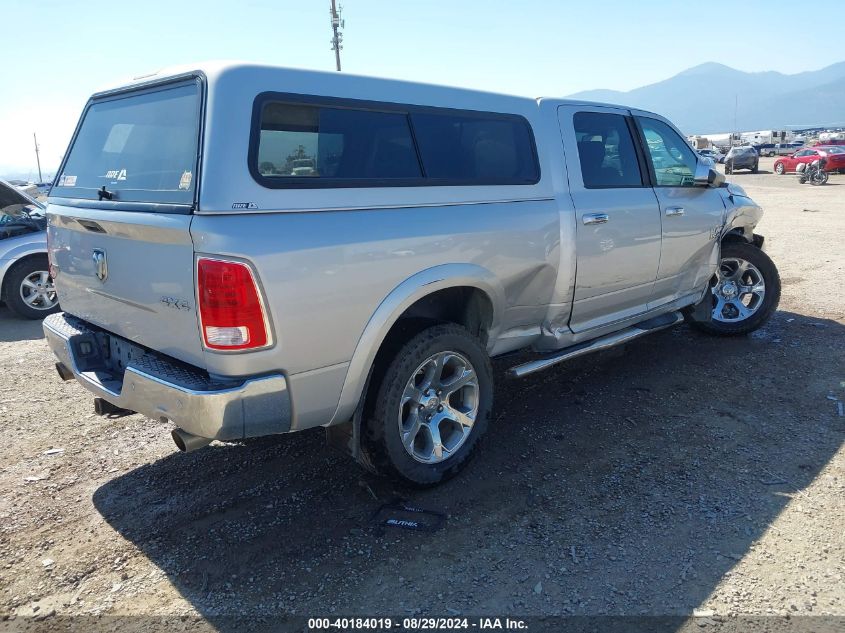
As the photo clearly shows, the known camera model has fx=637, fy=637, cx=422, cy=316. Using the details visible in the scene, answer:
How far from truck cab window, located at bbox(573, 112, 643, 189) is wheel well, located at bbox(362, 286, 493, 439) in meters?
1.17

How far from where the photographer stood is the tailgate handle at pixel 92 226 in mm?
3078

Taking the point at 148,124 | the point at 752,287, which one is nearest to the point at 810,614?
the point at 148,124

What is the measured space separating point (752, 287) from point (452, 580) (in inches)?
182

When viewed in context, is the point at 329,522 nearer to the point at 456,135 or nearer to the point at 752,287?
the point at 456,135

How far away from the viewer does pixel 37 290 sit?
7625 millimetres

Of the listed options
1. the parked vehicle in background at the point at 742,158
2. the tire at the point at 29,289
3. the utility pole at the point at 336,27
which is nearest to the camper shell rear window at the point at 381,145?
the tire at the point at 29,289

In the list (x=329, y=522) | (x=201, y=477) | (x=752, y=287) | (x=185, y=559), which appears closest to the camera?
(x=185, y=559)

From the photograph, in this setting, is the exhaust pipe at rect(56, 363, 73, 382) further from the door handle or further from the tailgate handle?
the door handle

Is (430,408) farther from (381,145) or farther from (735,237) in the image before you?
(735,237)

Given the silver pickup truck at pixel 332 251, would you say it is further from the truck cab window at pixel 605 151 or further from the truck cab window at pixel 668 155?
the truck cab window at pixel 668 155

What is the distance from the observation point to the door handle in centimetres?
405

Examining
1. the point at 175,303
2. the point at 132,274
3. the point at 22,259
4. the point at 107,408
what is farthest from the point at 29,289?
the point at 175,303

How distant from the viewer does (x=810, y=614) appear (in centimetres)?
255

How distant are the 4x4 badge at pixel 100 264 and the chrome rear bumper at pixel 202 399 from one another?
47 cm
